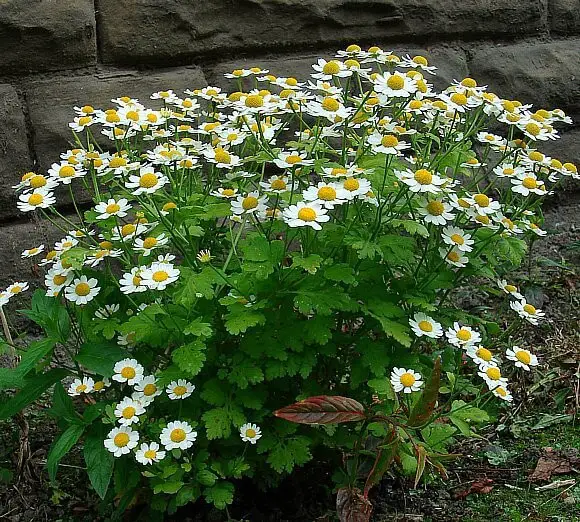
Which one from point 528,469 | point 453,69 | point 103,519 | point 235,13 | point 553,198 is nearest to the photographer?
point 103,519

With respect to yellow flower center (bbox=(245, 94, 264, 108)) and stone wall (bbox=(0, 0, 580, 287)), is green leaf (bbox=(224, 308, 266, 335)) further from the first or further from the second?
stone wall (bbox=(0, 0, 580, 287))

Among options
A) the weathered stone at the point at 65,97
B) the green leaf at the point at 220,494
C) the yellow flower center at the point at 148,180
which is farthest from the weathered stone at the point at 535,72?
the green leaf at the point at 220,494

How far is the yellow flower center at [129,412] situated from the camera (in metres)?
1.60

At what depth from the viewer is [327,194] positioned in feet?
5.16

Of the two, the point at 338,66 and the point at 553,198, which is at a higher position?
the point at 338,66

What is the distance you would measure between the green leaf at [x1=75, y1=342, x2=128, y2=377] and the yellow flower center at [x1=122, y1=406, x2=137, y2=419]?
0.08 meters

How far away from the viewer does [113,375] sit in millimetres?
1640

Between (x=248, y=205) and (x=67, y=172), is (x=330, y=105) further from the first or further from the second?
(x=67, y=172)

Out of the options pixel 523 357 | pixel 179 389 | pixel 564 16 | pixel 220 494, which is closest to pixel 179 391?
pixel 179 389

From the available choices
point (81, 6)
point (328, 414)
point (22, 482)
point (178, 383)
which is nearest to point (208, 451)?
point (178, 383)

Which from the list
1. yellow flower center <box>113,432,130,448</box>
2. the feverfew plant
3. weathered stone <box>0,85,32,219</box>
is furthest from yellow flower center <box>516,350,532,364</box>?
weathered stone <box>0,85,32,219</box>

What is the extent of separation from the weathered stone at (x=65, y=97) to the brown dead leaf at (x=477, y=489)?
1.41 m

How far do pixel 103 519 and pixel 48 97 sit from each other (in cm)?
121

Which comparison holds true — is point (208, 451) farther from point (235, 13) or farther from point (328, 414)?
point (235, 13)
